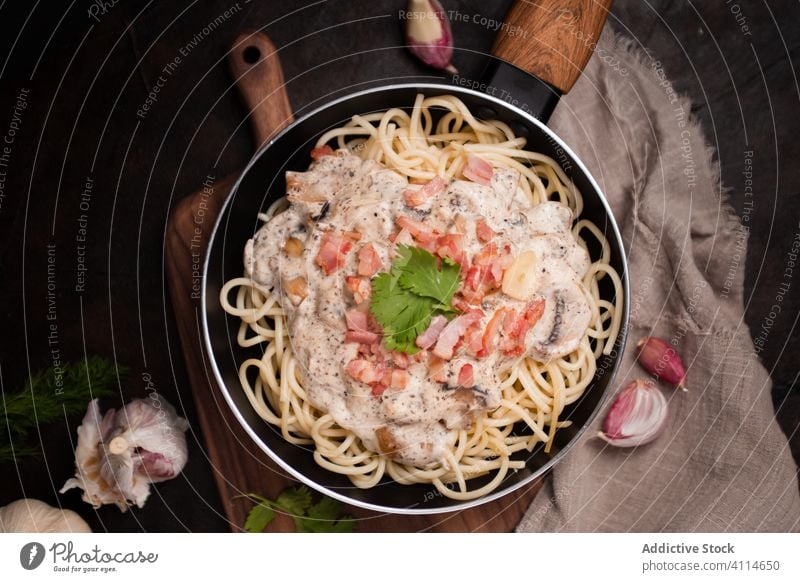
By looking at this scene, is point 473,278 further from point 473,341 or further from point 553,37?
point 553,37

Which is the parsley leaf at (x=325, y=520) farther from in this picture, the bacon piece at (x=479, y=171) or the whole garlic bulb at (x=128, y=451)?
the bacon piece at (x=479, y=171)

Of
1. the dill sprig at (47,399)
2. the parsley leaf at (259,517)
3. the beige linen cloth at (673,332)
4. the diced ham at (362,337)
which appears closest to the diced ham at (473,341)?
the diced ham at (362,337)

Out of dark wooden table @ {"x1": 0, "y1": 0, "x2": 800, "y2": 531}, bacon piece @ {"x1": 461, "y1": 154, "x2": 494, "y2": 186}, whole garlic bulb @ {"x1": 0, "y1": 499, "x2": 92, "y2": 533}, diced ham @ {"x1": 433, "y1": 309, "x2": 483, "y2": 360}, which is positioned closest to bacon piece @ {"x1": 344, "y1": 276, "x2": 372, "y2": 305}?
diced ham @ {"x1": 433, "y1": 309, "x2": 483, "y2": 360}

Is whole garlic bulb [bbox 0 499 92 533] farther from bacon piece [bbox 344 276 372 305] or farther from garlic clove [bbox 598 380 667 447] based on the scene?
garlic clove [bbox 598 380 667 447]

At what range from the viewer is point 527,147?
37.8 inches

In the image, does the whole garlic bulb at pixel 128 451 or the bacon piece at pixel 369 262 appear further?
the whole garlic bulb at pixel 128 451

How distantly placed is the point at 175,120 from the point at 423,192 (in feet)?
1.39

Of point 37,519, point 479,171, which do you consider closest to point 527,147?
point 479,171

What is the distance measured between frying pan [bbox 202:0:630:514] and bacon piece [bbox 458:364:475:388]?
151mm

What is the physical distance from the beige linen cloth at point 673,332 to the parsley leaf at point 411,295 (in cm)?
33

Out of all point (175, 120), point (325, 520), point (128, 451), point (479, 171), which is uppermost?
point (175, 120)

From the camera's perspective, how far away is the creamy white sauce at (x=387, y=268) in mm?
838
